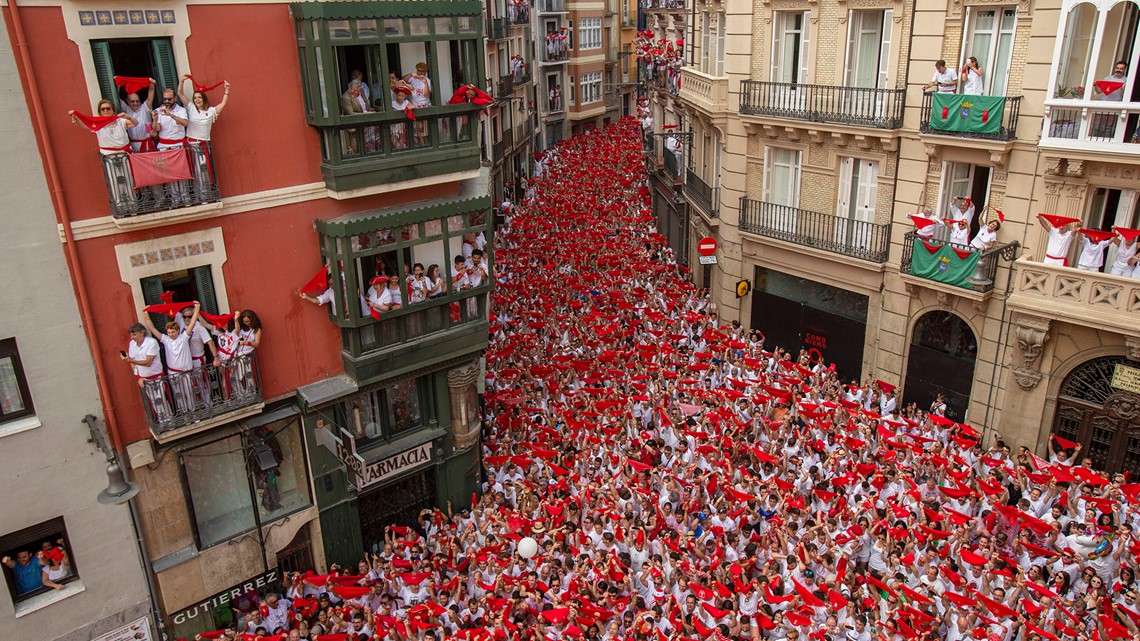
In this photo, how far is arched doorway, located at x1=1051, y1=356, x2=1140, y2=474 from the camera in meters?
19.4

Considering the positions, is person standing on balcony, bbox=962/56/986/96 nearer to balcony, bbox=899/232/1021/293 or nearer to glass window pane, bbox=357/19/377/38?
balcony, bbox=899/232/1021/293

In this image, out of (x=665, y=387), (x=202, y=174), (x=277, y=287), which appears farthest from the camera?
(x=665, y=387)

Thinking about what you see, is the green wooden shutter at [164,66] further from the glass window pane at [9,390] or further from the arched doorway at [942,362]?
the arched doorway at [942,362]

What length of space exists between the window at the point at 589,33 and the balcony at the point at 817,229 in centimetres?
4158

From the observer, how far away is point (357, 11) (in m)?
15.4

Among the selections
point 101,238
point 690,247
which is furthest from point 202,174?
point 690,247

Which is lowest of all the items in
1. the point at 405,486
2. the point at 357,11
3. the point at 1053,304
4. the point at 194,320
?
the point at 405,486

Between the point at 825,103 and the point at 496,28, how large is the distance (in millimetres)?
24032

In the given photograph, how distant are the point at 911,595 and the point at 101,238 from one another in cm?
1617

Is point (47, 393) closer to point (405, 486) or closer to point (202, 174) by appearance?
point (202, 174)

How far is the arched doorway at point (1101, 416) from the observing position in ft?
63.6

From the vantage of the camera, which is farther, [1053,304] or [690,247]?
[690,247]

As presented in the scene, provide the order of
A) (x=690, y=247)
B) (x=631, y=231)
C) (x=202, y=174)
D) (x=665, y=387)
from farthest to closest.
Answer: (x=631, y=231) < (x=690, y=247) < (x=665, y=387) < (x=202, y=174)

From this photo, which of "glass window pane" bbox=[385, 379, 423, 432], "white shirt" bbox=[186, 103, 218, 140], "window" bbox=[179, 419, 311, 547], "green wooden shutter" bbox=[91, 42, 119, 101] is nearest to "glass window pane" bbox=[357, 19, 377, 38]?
"white shirt" bbox=[186, 103, 218, 140]
